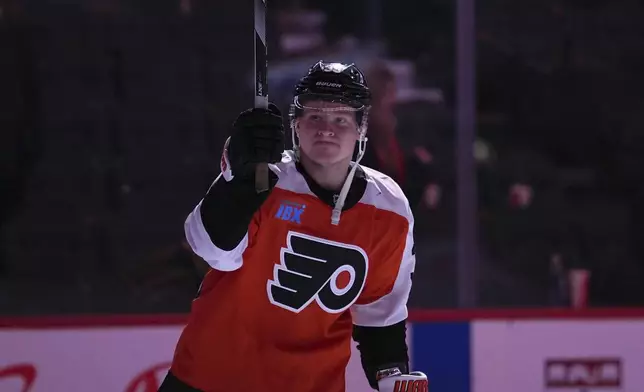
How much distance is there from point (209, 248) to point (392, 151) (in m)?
1.83

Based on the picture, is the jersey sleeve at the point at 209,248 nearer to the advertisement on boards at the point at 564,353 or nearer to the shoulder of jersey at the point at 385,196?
the shoulder of jersey at the point at 385,196

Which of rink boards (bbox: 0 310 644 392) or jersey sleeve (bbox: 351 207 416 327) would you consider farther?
rink boards (bbox: 0 310 644 392)

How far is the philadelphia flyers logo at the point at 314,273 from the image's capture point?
1766mm

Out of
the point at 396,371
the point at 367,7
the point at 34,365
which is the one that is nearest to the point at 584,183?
the point at 367,7

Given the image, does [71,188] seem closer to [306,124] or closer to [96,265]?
[96,265]

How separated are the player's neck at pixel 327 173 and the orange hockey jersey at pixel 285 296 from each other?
30 mm

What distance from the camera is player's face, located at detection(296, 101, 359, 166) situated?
1.76 meters

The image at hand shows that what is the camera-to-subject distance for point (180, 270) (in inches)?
129

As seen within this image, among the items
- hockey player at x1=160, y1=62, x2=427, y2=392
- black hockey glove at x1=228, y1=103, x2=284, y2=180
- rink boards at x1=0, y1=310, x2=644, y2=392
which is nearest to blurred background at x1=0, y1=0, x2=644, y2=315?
rink boards at x1=0, y1=310, x2=644, y2=392

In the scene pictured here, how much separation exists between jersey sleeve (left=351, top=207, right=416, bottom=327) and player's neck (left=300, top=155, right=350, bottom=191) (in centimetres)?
16

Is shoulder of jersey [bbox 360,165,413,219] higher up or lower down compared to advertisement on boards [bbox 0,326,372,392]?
higher up

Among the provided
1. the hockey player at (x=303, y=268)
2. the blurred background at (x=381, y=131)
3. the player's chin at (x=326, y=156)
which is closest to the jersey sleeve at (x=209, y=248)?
the hockey player at (x=303, y=268)

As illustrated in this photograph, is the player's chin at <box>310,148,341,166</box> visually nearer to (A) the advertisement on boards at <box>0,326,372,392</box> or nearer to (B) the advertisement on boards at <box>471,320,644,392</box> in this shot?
(A) the advertisement on boards at <box>0,326,372,392</box>

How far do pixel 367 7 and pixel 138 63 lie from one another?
939mm
